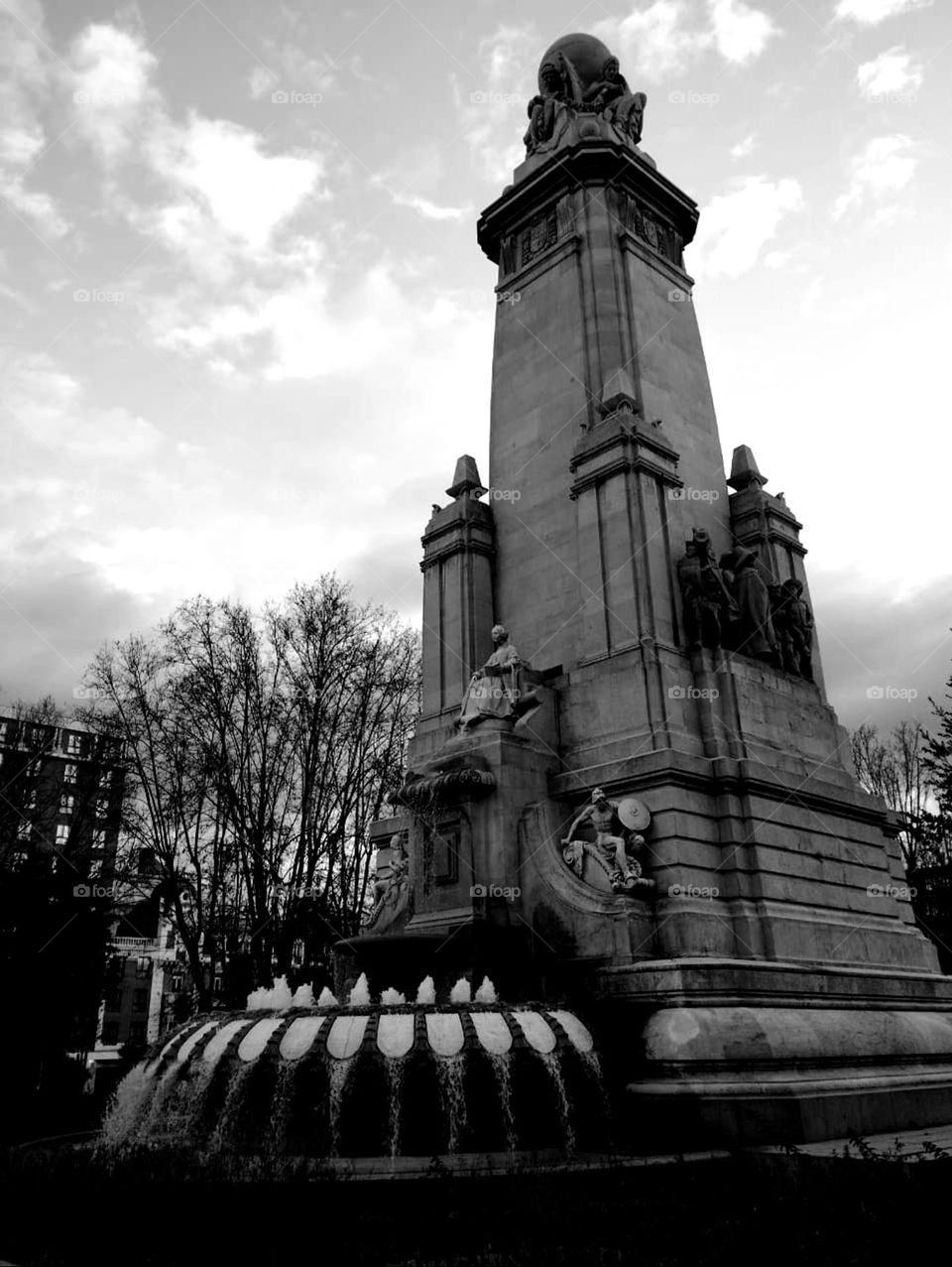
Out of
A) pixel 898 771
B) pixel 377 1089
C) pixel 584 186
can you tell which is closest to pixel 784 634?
pixel 584 186

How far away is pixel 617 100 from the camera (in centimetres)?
2606

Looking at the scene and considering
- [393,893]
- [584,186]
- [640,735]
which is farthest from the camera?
[584,186]

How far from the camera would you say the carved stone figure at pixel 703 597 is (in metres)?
18.8

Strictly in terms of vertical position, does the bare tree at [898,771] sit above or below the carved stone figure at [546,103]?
below

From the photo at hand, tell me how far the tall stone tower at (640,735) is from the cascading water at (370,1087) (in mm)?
1640

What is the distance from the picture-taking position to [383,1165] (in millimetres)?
10320

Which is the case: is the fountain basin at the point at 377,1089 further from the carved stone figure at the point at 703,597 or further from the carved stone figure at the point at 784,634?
the carved stone figure at the point at 784,634

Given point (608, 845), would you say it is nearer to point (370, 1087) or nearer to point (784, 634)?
point (370, 1087)

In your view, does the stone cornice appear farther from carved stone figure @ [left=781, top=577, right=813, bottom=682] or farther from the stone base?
the stone base

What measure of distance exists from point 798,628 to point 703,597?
9.43 ft

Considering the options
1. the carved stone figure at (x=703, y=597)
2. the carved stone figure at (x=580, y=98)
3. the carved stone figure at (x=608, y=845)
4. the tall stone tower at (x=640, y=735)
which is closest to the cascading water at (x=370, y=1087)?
the tall stone tower at (x=640, y=735)

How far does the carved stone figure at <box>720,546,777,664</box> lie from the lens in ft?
64.0

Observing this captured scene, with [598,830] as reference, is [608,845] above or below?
below

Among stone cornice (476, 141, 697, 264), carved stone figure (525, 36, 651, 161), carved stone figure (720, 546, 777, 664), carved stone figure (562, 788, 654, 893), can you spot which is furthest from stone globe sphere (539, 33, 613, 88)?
carved stone figure (562, 788, 654, 893)
